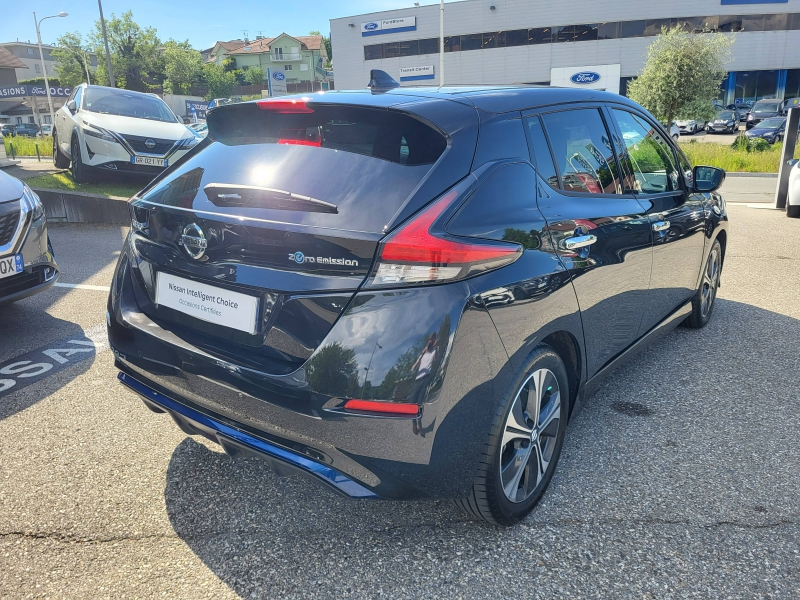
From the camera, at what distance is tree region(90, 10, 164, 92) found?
7988 cm

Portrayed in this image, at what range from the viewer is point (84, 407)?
354 centimetres

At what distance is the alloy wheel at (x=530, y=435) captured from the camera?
2.36m

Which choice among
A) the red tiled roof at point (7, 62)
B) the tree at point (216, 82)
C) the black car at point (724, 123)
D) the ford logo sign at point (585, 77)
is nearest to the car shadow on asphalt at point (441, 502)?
the black car at point (724, 123)

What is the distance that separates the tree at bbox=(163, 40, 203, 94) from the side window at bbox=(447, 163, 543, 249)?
9175 centimetres

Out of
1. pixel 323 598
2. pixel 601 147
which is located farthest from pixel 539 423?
pixel 601 147

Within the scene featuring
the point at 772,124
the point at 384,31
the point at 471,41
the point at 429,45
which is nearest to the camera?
the point at 772,124

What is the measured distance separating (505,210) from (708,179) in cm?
260

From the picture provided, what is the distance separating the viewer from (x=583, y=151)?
298 centimetres

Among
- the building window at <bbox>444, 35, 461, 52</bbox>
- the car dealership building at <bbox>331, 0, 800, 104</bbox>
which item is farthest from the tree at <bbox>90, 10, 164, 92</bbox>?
the building window at <bbox>444, 35, 461, 52</bbox>

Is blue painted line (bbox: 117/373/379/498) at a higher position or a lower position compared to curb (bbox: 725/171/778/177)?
higher

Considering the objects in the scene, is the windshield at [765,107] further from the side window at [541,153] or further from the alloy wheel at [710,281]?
the side window at [541,153]

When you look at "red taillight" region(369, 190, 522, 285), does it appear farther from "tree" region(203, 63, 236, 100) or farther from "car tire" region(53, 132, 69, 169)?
"tree" region(203, 63, 236, 100)

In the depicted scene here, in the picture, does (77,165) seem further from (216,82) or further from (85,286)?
(216,82)

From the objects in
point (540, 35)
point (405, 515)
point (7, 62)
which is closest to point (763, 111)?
point (540, 35)
